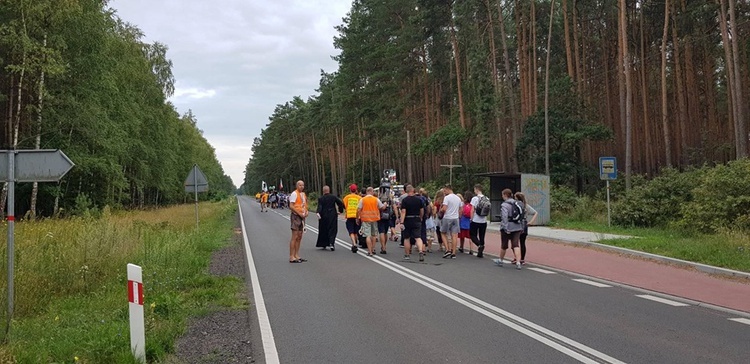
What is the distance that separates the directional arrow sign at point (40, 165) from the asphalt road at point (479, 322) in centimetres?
319

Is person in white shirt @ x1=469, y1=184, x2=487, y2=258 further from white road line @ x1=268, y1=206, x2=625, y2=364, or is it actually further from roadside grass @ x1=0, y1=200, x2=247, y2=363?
roadside grass @ x1=0, y1=200, x2=247, y2=363

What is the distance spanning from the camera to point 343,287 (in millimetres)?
9695

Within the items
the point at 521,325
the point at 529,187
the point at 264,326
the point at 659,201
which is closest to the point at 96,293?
the point at 264,326

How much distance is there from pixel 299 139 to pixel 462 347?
88.5 m

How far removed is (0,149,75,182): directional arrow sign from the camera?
6785 mm

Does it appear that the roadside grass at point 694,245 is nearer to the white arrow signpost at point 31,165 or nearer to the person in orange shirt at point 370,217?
the person in orange shirt at point 370,217

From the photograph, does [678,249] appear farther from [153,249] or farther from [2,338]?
[2,338]

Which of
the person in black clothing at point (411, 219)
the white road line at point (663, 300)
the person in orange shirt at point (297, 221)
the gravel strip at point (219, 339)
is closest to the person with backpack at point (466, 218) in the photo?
the person in black clothing at point (411, 219)

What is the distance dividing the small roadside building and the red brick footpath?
6138 millimetres

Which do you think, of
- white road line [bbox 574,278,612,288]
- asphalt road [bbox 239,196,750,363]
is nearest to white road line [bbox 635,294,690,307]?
asphalt road [bbox 239,196,750,363]

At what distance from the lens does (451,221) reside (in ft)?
47.1

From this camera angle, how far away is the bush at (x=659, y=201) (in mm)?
19031

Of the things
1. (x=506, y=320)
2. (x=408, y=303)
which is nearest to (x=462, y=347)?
(x=506, y=320)

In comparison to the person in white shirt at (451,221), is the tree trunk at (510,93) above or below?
above
